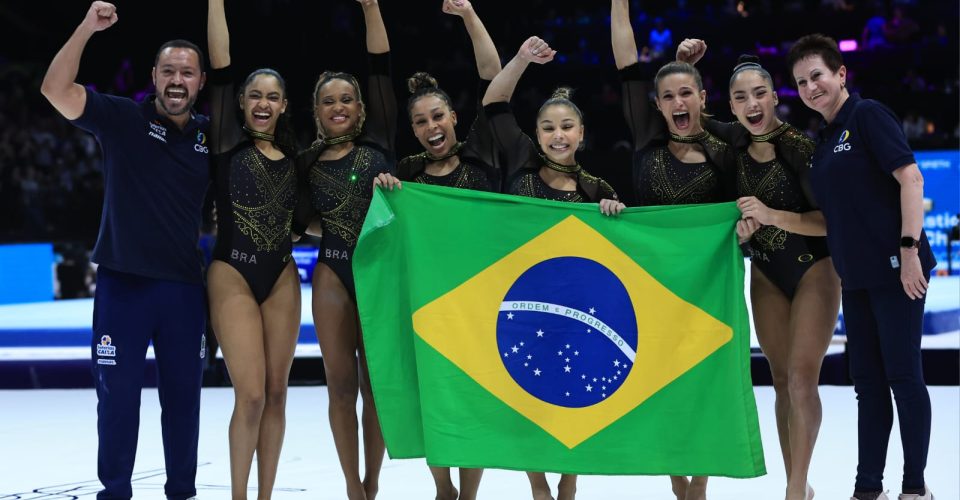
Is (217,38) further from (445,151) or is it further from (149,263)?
(445,151)

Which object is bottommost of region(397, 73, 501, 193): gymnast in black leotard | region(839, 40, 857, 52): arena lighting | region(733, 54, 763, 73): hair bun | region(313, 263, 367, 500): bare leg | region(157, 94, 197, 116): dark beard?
region(313, 263, 367, 500): bare leg

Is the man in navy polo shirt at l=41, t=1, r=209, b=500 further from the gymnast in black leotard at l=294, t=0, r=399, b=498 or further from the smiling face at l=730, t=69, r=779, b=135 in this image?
the smiling face at l=730, t=69, r=779, b=135

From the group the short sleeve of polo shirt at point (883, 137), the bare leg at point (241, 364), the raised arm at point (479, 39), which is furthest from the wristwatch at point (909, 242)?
the bare leg at point (241, 364)

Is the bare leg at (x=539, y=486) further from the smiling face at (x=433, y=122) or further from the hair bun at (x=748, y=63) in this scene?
the hair bun at (x=748, y=63)

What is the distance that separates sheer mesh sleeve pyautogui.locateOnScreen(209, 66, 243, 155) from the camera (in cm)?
412

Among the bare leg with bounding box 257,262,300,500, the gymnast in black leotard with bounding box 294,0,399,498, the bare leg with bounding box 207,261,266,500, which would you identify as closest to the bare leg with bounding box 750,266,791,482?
the gymnast in black leotard with bounding box 294,0,399,498

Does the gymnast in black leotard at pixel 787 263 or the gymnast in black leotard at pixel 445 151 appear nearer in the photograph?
the gymnast in black leotard at pixel 787 263

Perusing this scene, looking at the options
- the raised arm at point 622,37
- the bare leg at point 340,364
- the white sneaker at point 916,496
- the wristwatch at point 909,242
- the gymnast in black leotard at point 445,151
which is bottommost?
the white sneaker at point 916,496

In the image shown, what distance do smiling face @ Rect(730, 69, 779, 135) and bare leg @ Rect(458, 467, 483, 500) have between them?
1.81 m

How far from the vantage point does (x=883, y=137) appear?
12.3 ft

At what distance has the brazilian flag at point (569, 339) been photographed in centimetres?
391

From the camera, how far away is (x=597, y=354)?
3951mm

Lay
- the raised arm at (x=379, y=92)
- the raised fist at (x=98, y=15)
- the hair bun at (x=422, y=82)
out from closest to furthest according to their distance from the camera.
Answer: the raised fist at (x=98, y=15) → the raised arm at (x=379, y=92) → the hair bun at (x=422, y=82)

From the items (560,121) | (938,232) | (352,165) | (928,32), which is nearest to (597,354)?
(560,121)
